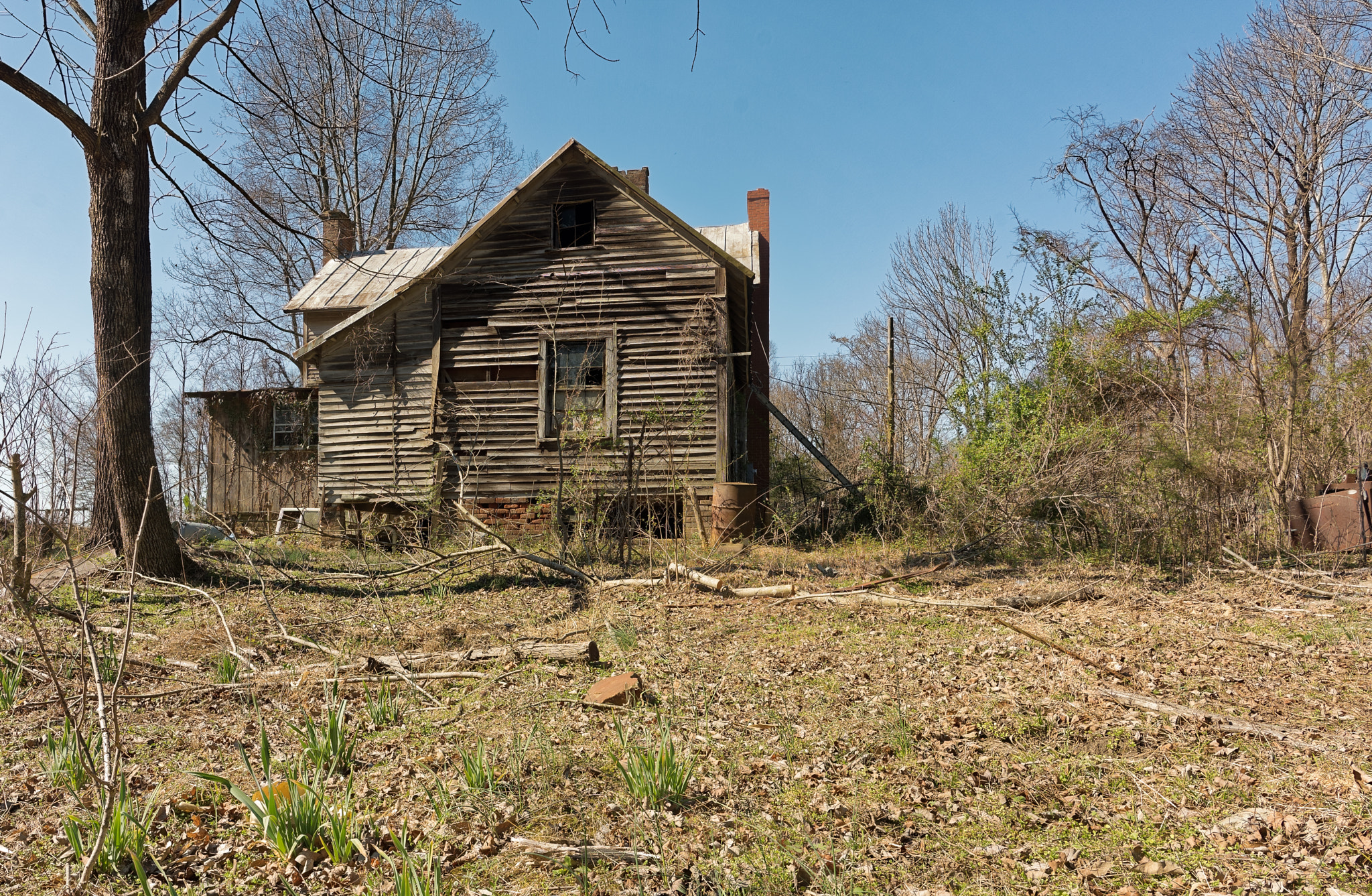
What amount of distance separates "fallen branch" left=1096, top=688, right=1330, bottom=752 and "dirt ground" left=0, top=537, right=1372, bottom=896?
0.09 feet

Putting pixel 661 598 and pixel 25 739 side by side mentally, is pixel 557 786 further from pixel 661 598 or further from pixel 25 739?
pixel 661 598

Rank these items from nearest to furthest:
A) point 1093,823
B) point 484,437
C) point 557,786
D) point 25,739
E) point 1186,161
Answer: point 1093,823, point 557,786, point 25,739, point 1186,161, point 484,437

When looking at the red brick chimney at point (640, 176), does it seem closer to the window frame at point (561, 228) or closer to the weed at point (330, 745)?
the window frame at point (561, 228)

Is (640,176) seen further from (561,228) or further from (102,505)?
(102,505)

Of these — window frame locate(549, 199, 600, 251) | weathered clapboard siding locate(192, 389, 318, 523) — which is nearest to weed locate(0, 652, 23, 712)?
window frame locate(549, 199, 600, 251)

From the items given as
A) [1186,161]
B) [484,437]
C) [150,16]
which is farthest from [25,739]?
[1186,161]

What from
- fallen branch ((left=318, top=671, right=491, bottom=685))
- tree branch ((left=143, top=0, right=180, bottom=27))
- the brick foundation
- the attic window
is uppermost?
tree branch ((left=143, top=0, right=180, bottom=27))

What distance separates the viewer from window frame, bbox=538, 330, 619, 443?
13.0 meters

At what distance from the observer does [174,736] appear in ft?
14.2

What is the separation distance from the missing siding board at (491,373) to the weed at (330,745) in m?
9.94

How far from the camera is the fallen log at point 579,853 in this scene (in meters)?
2.92

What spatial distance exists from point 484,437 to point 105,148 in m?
6.53

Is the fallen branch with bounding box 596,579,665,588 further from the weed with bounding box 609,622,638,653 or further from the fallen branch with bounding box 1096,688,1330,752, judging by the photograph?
the fallen branch with bounding box 1096,688,1330,752

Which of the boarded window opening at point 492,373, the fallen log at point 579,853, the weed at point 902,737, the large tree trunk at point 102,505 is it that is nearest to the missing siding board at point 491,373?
the boarded window opening at point 492,373
